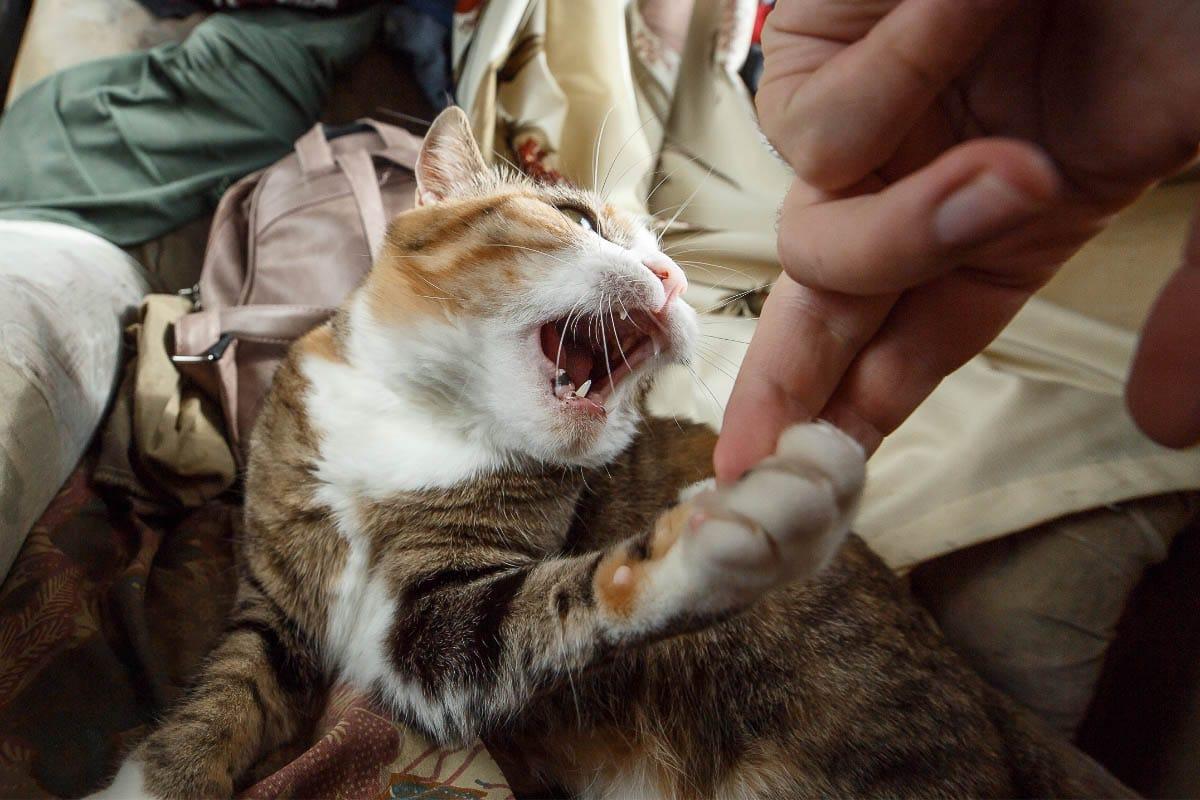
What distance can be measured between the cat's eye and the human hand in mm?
359

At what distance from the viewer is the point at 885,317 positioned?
0.66 m

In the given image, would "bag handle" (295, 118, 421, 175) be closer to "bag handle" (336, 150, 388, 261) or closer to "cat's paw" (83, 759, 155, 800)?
"bag handle" (336, 150, 388, 261)

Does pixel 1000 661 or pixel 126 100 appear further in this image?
pixel 126 100

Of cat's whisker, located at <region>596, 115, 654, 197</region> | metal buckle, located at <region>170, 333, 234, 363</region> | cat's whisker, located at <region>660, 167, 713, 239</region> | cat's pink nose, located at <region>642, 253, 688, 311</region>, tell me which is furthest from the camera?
cat's whisker, located at <region>596, 115, 654, 197</region>

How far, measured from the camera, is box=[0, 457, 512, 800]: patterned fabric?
2.45 feet

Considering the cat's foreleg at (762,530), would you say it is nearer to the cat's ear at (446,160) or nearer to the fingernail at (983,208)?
the fingernail at (983,208)

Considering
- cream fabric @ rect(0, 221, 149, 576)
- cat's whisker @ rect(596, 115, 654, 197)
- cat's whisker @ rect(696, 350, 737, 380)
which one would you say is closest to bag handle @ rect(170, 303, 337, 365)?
cream fabric @ rect(0, 221, 149, 576)

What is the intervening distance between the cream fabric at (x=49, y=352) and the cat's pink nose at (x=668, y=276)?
2.90 ft

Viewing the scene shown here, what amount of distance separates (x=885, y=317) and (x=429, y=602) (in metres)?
0.61

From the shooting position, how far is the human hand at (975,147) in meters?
0.40

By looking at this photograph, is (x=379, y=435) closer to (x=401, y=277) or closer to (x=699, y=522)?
(x=401, y=277)

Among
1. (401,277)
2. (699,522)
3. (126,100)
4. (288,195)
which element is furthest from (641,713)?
(126,100)

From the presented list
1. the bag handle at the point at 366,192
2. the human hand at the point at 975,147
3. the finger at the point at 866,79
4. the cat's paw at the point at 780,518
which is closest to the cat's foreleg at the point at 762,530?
the cat's paw at the point at 780,518

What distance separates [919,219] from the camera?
45cm
